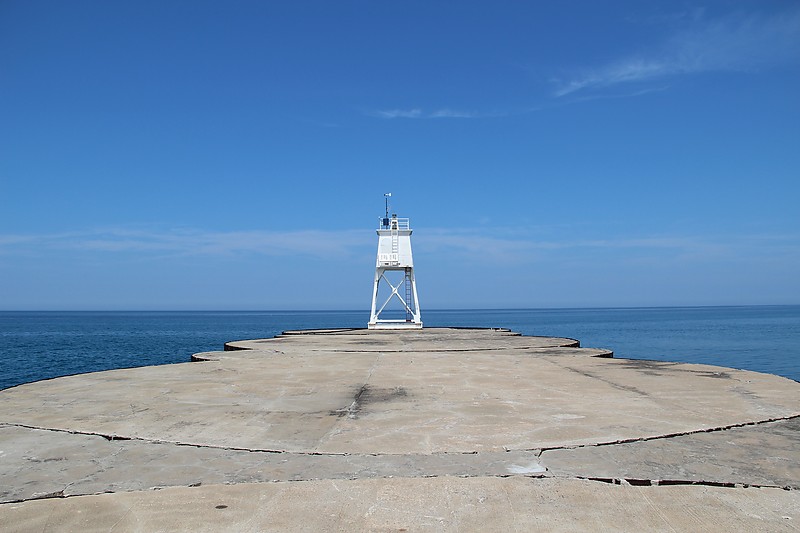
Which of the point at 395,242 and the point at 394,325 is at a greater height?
the point at 395,242

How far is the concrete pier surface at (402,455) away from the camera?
16.1ft

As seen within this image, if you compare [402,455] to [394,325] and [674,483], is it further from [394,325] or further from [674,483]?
[394,325]

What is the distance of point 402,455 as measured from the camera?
6840 mm

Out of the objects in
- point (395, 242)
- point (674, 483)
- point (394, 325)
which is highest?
point (395, 242)

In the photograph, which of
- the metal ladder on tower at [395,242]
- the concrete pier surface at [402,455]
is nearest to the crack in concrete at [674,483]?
the concrete pier surface at [402,455]

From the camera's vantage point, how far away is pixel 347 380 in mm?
13680

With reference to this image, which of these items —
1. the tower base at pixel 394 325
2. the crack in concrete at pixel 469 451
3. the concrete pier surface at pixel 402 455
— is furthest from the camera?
the tower base at pixel 394 325

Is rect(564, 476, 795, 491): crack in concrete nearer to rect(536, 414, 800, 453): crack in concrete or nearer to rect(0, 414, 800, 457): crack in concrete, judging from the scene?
rect(0, 414, 800, 457): crack in concrete

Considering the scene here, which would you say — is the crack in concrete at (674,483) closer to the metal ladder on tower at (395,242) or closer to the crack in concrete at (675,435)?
the crack in concrete at (675,435)

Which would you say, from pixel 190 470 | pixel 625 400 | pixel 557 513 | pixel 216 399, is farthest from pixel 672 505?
pixel 216 399

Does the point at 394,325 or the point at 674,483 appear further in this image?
the point at 394,325

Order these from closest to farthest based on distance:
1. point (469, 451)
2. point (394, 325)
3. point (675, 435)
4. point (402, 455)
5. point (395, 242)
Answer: point (402, 455), point (469, 451), point (675, 435), point (395, 242), point (394, 325)

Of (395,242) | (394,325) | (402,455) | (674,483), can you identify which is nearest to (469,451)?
(402,455)

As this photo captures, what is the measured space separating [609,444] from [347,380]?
7.48m
